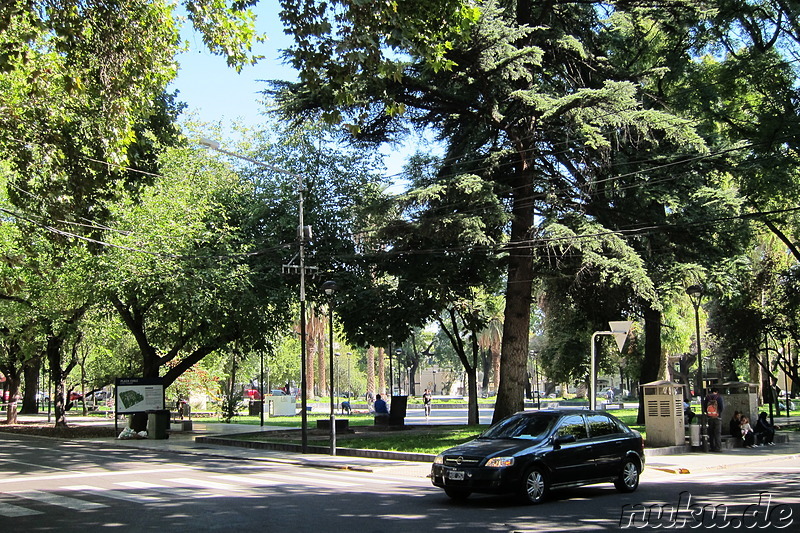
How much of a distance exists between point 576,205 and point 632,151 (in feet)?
9.80

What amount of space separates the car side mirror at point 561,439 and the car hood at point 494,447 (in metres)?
0.30

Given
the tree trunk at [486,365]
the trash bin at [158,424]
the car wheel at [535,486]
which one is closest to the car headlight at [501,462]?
the car wheel at [535,486]

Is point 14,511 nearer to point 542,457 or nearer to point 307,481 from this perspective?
point 307,481

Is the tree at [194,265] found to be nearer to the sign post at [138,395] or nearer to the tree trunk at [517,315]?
the sign post at [138,395]

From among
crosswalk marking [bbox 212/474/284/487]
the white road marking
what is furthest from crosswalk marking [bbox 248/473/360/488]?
the white road marking

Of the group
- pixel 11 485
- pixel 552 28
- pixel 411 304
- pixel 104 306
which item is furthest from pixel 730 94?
pixel 104 306

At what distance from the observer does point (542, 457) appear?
12148 mm

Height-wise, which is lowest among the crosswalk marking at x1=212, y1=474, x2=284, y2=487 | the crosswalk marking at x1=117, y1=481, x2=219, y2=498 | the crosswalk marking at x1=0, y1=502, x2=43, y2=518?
the crosswalk marking at x1=212, y1=474, x2=284, y2=487

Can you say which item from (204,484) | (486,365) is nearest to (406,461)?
(204,484)

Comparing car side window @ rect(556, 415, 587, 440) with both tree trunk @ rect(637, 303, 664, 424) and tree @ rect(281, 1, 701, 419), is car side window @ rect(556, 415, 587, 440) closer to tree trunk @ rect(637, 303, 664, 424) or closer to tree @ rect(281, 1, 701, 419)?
tree @ rect(281, 1, 701, 419)

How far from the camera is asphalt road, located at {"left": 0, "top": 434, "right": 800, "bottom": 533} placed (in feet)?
32.8

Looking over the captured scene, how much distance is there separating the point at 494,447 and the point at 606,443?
2321 millimetres

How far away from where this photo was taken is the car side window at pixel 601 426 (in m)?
13.4

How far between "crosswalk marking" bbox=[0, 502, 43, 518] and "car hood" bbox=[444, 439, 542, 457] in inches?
261
